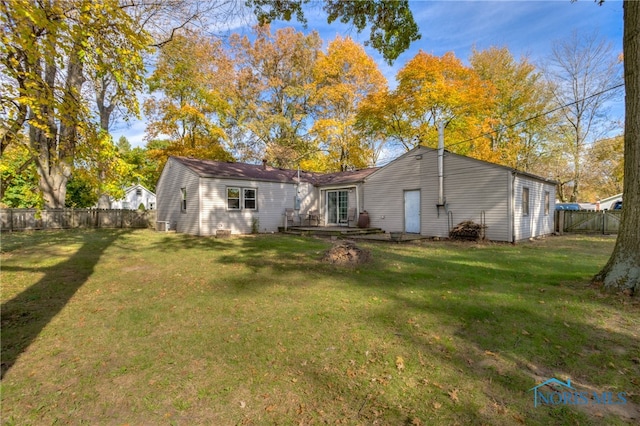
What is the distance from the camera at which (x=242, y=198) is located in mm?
15656

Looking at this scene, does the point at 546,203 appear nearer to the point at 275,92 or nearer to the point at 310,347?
the point at 310,347

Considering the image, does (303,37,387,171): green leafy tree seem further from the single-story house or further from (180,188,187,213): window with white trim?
(180,188,187,213): window with white trim

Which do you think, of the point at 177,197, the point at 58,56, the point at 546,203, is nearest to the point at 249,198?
the point at 177,197

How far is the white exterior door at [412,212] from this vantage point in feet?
47.0

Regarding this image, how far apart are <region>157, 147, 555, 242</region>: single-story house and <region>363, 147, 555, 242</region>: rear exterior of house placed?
4cm

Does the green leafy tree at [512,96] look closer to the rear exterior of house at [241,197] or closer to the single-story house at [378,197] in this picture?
the single-story house at [378,197]

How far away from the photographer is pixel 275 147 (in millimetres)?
25703

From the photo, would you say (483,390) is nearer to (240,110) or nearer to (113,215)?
(113,215)

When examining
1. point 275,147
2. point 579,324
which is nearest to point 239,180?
point 275,147

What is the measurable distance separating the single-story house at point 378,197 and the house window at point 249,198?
0.05m

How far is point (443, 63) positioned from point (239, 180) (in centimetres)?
1604

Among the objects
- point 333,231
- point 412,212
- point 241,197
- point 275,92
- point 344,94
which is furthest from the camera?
point 275,92

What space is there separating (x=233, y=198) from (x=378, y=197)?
7281mm

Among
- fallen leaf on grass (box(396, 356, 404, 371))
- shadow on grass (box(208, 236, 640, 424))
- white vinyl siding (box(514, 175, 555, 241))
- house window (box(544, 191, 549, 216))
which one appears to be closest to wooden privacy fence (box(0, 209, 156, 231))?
shadow on grass (box(208, 236, 640, 424))
